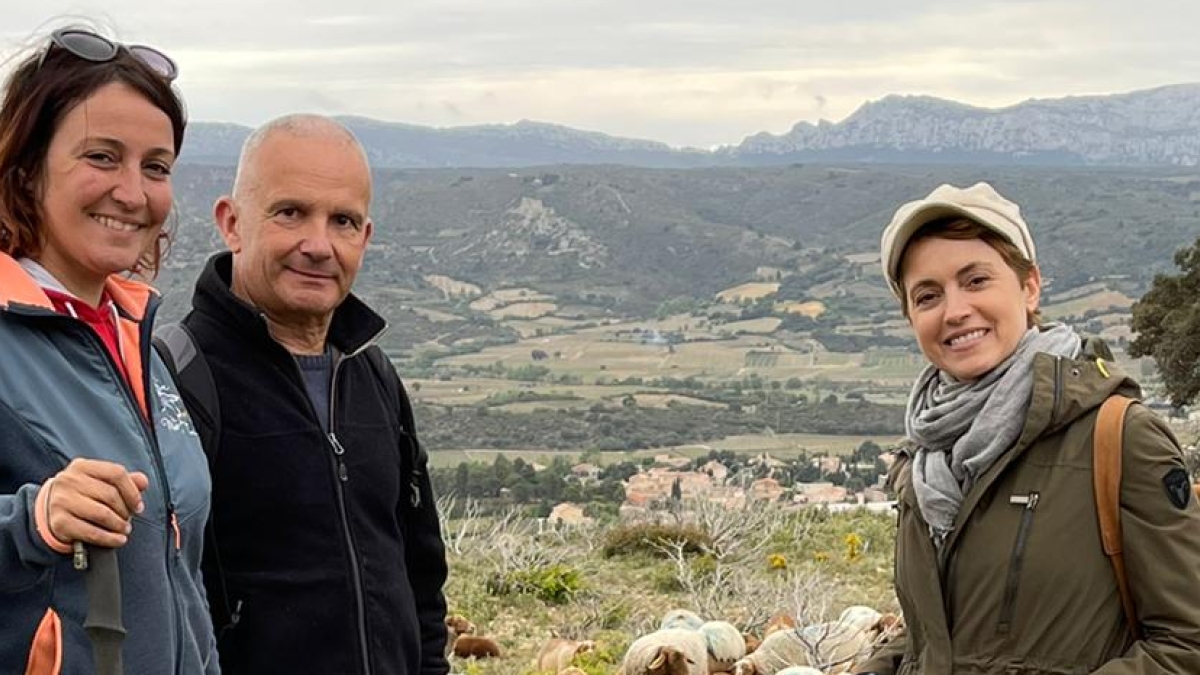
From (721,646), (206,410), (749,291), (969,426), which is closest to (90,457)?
(206,410)

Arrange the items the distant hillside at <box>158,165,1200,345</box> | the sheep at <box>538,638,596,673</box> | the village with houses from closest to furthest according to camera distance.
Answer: the sheep at <box>538,638,596,673</box> → the village with houses → the distant hillside at <box>158,165,1200,345</box>

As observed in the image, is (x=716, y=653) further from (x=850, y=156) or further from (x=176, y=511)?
(x=850, y=156)

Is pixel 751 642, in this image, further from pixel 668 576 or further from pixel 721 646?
pixel 668 576

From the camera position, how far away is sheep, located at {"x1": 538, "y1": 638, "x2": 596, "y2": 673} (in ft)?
22.6

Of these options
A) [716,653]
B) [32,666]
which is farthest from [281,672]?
[716,653]

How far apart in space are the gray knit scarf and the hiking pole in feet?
4.98

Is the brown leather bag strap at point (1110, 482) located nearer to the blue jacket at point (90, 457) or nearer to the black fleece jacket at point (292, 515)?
the black fleece jacket at point (292, 515)

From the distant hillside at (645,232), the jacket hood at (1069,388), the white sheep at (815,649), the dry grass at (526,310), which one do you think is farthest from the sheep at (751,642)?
the dry grass at (526,310)

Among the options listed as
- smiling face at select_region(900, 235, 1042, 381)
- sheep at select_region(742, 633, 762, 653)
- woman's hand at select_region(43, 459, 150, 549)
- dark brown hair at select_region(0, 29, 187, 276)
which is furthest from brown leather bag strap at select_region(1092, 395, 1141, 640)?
sheep at select_region(742, 633, 762, 653)

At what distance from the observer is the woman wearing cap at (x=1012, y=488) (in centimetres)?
247

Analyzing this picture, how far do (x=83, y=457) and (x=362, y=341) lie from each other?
97cm

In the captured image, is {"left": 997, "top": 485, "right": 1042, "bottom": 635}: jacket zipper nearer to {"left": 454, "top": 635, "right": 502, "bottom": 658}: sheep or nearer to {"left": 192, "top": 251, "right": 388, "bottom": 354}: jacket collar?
{"left": 192, "top": 251, "right": 388, "bottom": 354}: jacket collar

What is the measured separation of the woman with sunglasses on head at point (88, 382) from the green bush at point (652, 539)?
891 centimetres

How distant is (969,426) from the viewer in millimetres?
2695
